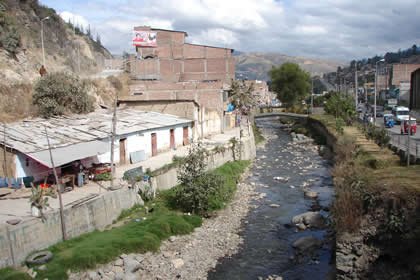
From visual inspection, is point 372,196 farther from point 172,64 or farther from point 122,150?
point 172,64

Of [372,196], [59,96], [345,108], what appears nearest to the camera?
[372,196]

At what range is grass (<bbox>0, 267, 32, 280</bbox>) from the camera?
10.8 meters

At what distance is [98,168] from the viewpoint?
63.4ft

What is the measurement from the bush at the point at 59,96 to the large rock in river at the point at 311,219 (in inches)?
688

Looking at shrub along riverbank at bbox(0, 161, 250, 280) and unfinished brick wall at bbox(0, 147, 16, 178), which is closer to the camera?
shrub along riverbank at bbox(0, 161, 250, 280)

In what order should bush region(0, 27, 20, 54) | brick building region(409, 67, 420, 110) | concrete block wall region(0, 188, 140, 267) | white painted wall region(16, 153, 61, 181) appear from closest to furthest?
concrete block wall region(0, 188, 140, 267) → white painted wall region(16, 153, 61, 181) → bush region(0, 27, 20, 54) → brick building region(409, 67, 420, 110)

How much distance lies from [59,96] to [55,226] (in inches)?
575

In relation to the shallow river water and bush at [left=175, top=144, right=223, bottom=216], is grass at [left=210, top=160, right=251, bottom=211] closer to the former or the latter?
bush at [left=175, top=144, right=223, bottom=216]

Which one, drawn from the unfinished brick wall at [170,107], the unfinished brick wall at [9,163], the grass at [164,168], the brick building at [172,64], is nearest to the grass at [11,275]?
the unfinished brick wall at [9,163]

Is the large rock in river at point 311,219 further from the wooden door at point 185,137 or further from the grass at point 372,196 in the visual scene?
the wooden door at point 185,137

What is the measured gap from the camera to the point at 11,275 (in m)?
10.9

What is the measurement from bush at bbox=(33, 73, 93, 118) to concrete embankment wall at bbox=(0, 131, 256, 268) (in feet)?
32.2

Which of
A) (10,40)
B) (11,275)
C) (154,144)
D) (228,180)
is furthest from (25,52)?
(11,275)

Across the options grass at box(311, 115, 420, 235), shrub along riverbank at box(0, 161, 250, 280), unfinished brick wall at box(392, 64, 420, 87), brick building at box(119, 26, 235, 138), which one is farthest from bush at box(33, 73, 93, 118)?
unfinished brick wall at box(392, 64, 420, 87)
